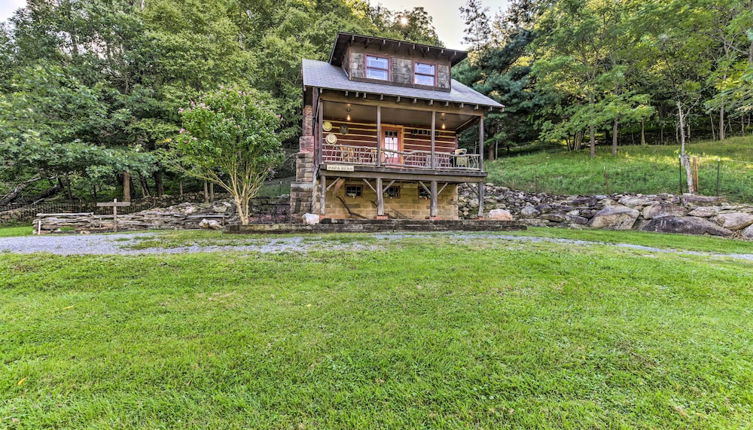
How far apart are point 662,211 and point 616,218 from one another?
1612 millimetres

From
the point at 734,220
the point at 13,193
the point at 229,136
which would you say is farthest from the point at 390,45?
the point at 13,193

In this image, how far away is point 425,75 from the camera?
14.0 meters

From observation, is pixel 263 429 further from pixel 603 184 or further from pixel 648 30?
pixel 648 30

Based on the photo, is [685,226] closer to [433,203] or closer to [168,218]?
[433,203]

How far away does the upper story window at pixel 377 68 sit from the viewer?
13.5 meters

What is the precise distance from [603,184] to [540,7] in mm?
18835

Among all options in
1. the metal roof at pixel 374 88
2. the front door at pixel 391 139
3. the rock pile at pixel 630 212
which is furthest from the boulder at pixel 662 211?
the front door at pixel 391 139

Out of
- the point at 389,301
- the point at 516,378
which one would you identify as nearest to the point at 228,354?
the point at 389,301

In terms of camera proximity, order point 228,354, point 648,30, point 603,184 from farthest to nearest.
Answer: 1. point 648,30
2. point 603,184
3. point 228,354

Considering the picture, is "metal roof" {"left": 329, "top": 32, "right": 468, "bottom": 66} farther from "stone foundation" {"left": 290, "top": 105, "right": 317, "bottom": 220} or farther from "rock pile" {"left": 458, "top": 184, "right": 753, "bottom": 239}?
"rock pile" {"left": 458, "top": 184, "right": 753, "bottom": 239}

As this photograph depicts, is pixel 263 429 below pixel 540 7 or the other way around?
below

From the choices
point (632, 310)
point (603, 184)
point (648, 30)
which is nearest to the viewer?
point (632, 310)

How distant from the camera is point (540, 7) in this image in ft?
82.6

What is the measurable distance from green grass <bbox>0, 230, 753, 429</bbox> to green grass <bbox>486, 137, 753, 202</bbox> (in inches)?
489
